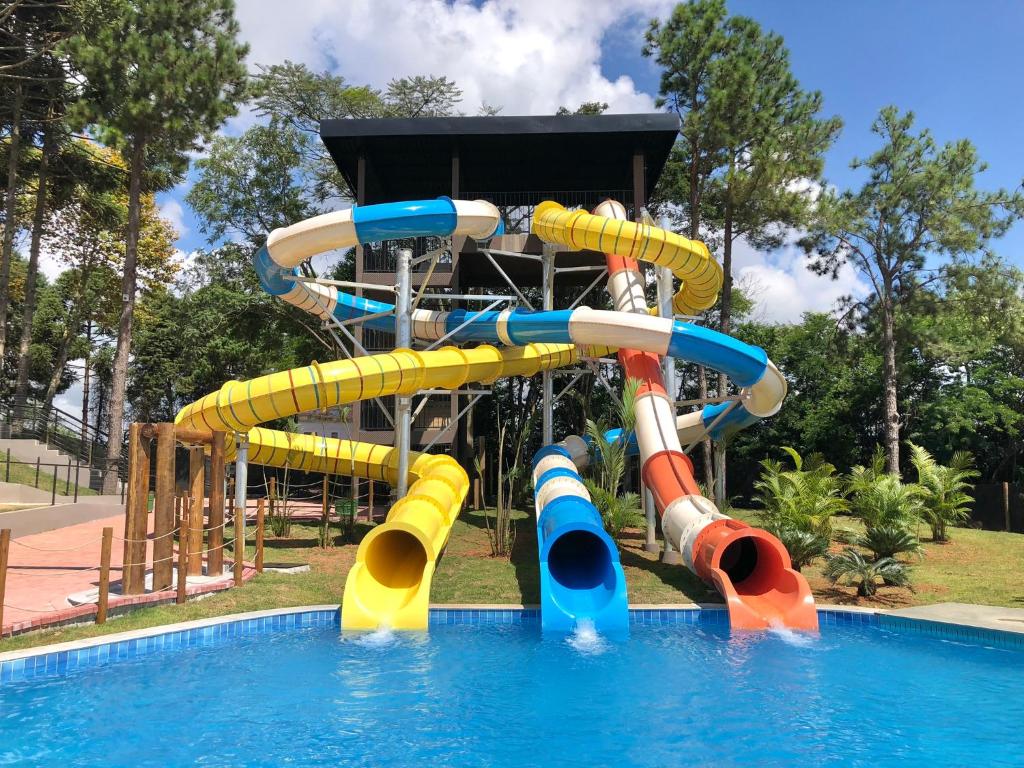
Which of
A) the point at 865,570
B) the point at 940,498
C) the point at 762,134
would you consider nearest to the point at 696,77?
the point at 762,134

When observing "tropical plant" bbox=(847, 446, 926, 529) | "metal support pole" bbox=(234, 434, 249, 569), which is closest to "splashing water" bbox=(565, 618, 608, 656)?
"metal support pole" bbox=(234, 434, 249, 569)

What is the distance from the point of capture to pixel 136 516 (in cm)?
907

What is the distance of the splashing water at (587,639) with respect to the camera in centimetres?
816

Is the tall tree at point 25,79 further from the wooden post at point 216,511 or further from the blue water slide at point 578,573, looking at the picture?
the blue water slide at point 578,573

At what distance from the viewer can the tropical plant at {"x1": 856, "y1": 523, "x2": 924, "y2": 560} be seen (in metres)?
11.1

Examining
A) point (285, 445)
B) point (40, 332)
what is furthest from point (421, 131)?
point (40, 332)

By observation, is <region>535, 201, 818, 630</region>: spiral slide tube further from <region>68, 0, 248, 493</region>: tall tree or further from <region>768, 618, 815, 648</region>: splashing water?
<region>68, 0, 248, 493</region>: tall tree

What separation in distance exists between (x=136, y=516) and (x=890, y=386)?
1969 cm

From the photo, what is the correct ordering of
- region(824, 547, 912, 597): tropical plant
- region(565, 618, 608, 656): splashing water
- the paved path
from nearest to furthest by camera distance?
region(565, 618, 608, 656): splashing water
the paved path
region(824, 547, 912, 597): tropical plant

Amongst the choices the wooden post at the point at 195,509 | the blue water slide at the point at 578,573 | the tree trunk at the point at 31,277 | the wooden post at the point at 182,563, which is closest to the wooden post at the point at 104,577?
the wooden post at the point at 182,563

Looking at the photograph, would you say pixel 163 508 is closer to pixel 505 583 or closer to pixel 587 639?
pixel 505 583

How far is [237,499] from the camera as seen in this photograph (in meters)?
11.3

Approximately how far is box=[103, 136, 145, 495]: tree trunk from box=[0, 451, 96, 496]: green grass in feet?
2.78

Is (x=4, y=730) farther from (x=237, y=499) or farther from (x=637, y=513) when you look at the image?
(x=637, y=513)
